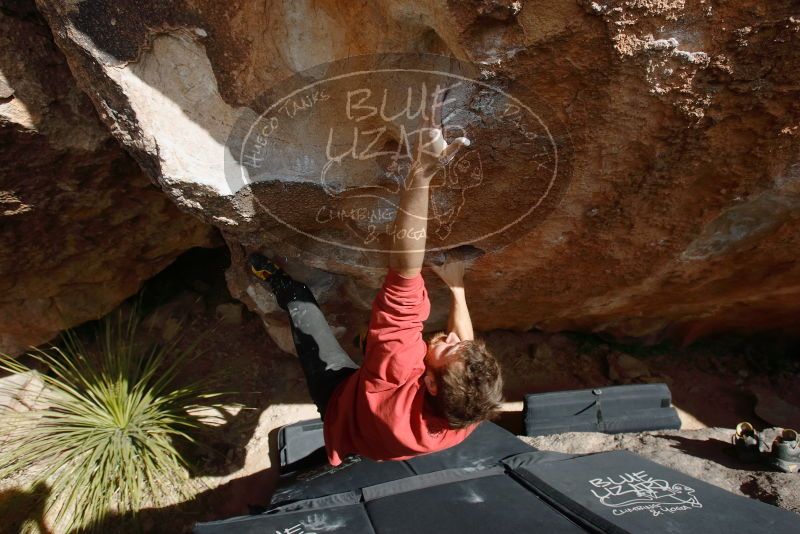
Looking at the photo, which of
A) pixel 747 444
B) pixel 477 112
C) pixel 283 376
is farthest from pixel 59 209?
pixel 747 444

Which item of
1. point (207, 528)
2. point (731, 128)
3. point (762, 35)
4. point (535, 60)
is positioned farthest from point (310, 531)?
point (762, 35)

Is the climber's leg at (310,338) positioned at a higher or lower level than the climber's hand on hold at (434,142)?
lower

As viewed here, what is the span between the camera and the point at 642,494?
6.40 ft

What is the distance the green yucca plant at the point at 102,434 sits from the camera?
2566mm

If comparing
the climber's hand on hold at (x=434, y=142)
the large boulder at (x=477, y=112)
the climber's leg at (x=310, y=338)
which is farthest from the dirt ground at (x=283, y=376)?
the climber's hand on hold at (x=434, y=142)

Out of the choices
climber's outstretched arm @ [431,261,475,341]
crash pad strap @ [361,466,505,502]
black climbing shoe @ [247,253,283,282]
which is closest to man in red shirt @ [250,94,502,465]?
climber's outstretched arm @ [431,261,475,341]

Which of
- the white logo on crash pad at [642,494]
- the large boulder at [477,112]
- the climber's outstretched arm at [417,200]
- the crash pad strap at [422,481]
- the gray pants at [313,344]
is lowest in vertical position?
the white logo on crash pad at [642,494]

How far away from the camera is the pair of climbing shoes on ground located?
2273mm

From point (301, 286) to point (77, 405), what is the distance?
61.4 inches

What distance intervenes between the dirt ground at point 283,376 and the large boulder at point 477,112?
52.6 inches

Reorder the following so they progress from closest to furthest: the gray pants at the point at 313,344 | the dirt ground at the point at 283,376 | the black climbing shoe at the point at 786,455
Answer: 1. the gray pants at the point at 313,344
2. the black climbing shoe at the point at 786,455
3. the dirt ground at the point at 283,376

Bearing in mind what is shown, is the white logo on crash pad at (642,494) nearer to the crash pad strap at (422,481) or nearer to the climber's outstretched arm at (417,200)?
the crash pad strap at (422,481)

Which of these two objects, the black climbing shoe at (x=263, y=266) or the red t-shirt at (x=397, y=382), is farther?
the black climbing shoe at (x=263, y=266)

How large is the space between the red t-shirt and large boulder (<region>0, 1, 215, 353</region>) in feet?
4.46
